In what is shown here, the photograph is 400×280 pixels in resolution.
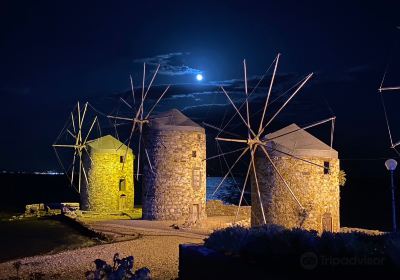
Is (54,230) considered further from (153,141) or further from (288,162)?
(288,162)

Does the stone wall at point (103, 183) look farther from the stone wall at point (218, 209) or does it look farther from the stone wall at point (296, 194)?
the stone wall at point (296, 194)

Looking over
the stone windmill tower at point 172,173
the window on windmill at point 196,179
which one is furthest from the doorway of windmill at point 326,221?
the window on windmill at point 196,179

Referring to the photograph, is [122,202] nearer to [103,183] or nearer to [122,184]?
[122,184]

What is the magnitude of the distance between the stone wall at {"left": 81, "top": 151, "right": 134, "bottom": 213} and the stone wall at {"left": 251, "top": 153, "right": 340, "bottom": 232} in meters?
16.3

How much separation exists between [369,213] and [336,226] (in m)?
42.2

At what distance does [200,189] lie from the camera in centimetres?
2550

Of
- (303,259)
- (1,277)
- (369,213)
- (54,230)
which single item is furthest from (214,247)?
(369,213)

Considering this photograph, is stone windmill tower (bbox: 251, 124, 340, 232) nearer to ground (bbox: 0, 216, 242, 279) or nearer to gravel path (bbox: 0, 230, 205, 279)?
ground (bbox: 0, 216, 242, 279)

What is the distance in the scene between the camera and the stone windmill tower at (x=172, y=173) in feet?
81.0

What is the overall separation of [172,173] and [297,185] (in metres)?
8.97

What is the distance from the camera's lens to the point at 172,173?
2472 centimetres

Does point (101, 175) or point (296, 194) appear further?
point (101, 175)

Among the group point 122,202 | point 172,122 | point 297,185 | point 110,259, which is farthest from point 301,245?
point 122,202

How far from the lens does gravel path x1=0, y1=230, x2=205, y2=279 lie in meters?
12.2
